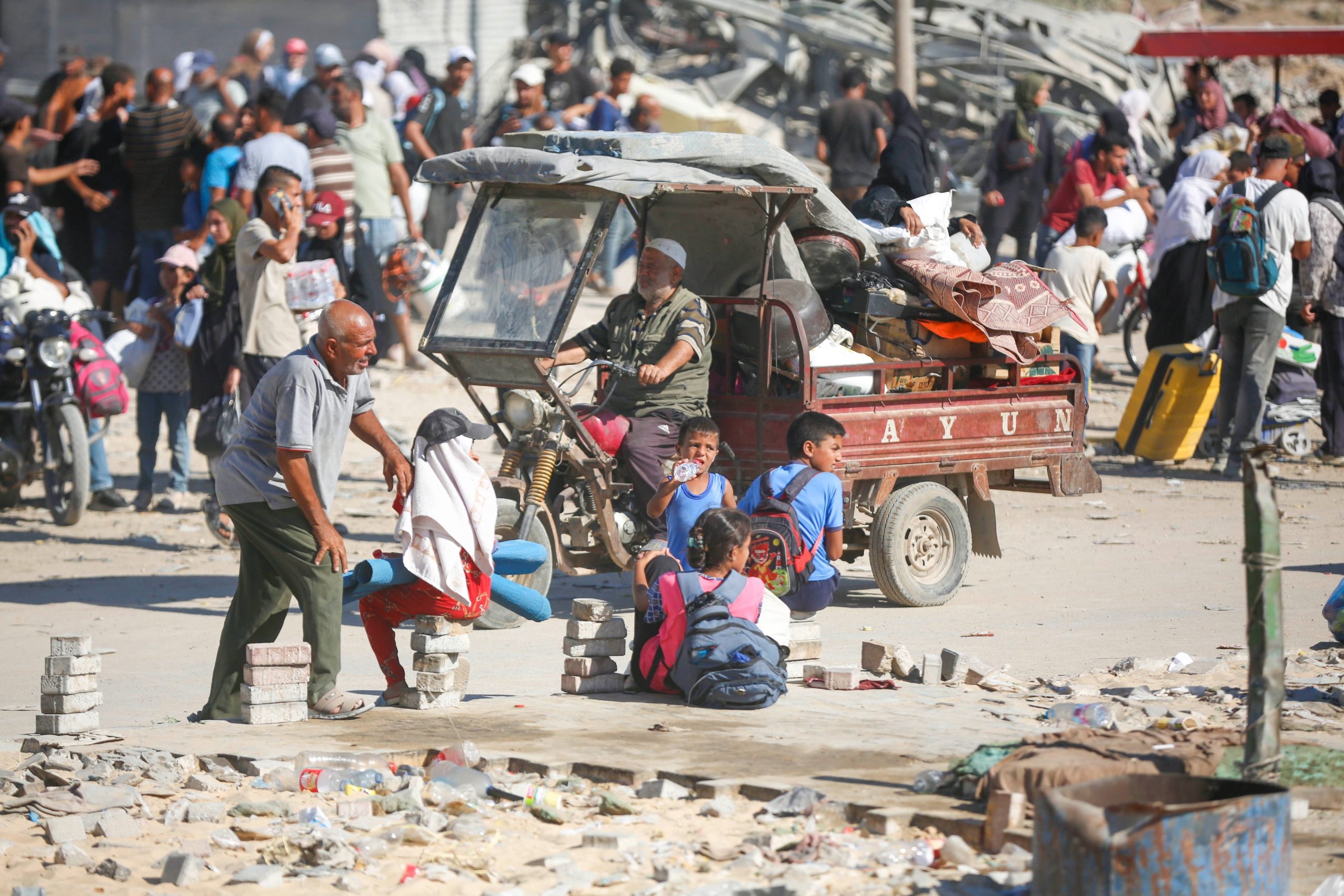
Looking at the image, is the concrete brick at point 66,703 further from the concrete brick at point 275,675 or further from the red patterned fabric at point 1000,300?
the red patterned fabric at point 1000,300

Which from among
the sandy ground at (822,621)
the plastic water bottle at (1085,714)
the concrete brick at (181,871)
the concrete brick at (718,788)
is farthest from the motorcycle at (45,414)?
the plastic water bottle at (1085,714)

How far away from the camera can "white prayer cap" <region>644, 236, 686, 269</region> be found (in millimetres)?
8258

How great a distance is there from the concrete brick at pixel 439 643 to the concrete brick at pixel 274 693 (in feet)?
1.47

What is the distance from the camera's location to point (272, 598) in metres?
6.25

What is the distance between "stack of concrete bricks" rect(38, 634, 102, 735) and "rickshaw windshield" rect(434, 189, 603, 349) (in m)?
2.66

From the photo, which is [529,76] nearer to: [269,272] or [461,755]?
[269,272]

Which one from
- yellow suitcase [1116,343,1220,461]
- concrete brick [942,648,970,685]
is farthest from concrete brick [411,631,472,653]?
yellow suitcase [1116,343,1220,461]

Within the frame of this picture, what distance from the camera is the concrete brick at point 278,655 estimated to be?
604 centimetres

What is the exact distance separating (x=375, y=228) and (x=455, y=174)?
232 inches

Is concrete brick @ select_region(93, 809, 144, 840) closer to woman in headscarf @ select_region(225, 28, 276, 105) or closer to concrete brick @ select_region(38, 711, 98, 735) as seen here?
concrete brick @ select_region(38, 711, 98, 735)

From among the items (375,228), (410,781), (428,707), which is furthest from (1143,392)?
(410,781)

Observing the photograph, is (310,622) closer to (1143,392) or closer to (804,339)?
(804,339)

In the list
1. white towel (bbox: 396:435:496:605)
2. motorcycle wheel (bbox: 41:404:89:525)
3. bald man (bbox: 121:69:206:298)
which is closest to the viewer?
white towel (bbox: 396:435:496:605)

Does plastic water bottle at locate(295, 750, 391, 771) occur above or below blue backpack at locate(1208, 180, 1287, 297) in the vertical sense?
below
